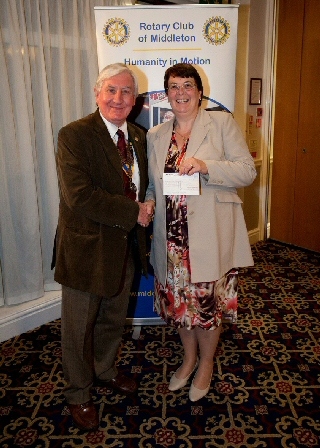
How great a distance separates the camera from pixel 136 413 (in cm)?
213

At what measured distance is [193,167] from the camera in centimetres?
187

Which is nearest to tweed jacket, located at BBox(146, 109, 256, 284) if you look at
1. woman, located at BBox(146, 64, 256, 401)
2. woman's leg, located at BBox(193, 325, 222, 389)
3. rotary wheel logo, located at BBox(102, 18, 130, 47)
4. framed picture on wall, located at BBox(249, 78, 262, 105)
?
woman, located at BBox(146, 64, 256, 401)

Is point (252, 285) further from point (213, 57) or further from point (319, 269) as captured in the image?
point (213, 57)

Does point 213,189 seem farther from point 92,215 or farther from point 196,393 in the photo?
point 196,393

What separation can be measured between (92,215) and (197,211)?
20.9 inches

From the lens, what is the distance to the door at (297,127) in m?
4.28

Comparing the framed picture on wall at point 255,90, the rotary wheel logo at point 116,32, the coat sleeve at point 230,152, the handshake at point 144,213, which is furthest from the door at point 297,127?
the handshake at point 144,213

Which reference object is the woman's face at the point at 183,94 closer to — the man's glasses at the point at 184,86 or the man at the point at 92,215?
the man's glasses at the point at 184,86

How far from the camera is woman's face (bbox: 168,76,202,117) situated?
196 centimetres

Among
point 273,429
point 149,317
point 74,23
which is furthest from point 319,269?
point 74,23

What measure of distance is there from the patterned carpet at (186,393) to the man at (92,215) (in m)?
0.19

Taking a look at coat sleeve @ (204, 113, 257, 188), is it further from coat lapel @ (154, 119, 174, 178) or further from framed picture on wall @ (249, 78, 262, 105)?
framed picture on wall @ (249, 78, 262, 105)

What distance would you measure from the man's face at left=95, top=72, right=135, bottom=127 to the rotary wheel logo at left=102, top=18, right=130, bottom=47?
0.78 m

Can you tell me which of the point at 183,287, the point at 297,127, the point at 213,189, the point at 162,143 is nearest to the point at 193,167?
the point at 213,189
